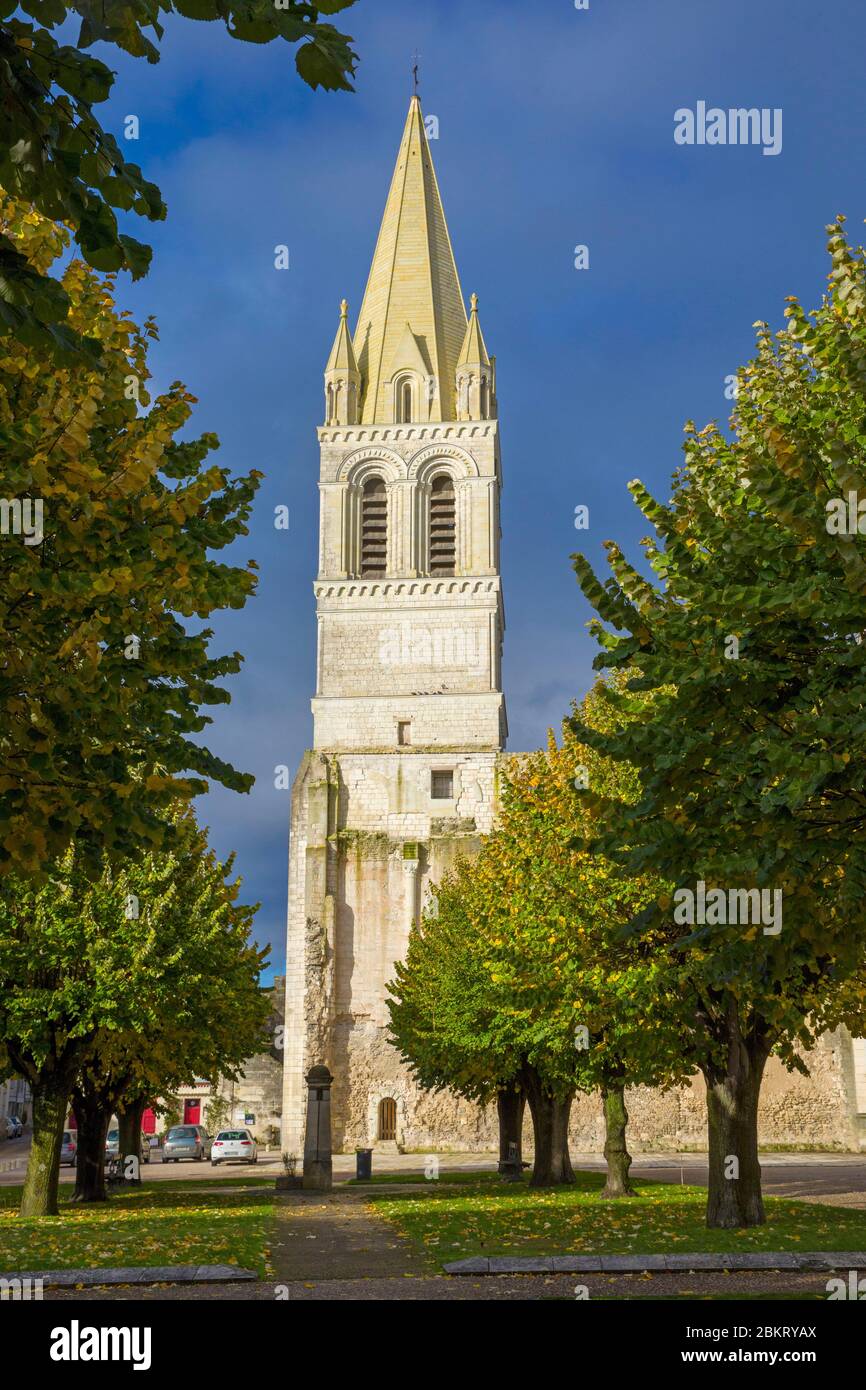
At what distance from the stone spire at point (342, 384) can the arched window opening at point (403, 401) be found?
2019mm

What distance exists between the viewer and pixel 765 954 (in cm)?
1211

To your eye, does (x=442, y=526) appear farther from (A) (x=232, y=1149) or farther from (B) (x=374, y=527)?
(A) (x=232, y=1149)

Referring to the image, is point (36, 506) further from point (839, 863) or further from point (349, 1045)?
point (349, 1045)

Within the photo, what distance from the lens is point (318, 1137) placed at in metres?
32.9

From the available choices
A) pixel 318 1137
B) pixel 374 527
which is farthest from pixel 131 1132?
pixel 374 527

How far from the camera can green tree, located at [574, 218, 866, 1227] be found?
10.5 meters

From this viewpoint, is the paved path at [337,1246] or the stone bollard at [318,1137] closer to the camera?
the paved path at [337,1246]

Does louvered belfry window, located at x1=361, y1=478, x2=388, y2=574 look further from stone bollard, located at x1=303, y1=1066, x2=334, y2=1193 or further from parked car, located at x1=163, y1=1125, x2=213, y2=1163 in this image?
stone bollard, located at x1=303, y1=1066, x2=334, y2=1193

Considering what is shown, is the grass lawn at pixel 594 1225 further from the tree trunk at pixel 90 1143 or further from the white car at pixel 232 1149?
the white car at pixel 232 1149

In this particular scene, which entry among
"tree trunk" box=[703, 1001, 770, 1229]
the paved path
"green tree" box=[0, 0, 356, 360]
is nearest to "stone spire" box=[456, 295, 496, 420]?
the paved path

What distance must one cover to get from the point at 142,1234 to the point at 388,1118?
35.6 meters

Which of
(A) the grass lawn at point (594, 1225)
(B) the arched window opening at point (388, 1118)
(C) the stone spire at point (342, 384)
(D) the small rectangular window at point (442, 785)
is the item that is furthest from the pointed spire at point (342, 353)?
(A) the grass lawn at point (594, 1225)

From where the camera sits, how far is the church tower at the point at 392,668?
5309cm
